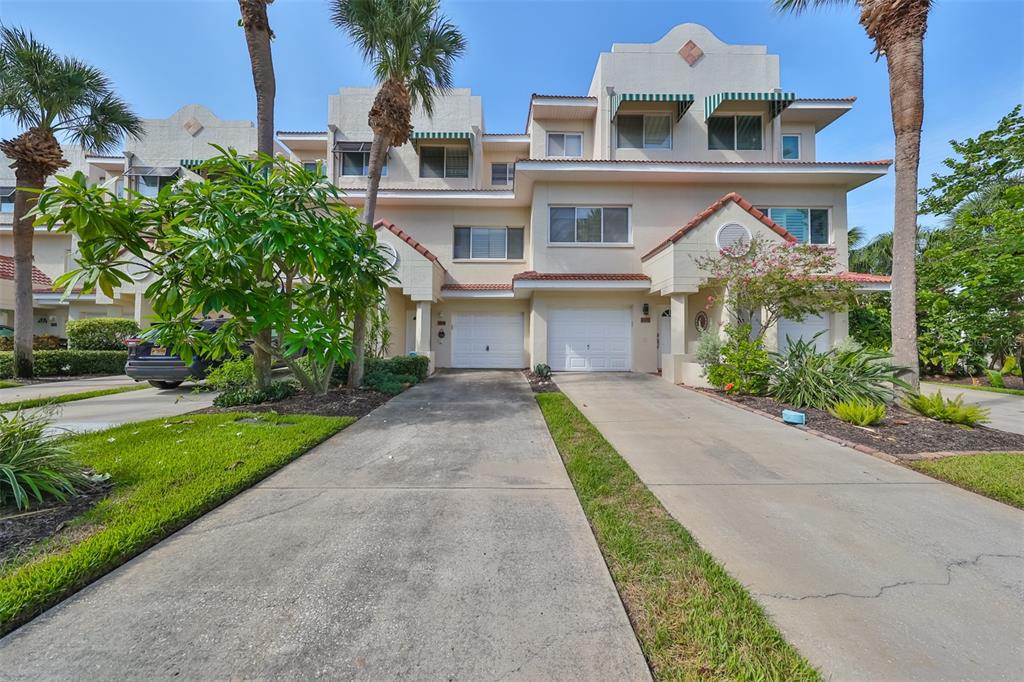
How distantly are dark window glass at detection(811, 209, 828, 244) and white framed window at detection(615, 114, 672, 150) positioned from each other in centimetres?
583

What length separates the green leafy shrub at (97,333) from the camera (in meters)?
14.0

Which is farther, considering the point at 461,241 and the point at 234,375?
the point at 461,241

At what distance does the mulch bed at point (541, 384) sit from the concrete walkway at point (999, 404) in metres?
7.94

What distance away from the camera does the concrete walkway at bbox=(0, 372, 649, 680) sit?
6.10 feet

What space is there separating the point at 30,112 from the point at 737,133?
2330 centimetres

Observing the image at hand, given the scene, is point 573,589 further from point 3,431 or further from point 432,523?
point 3,431

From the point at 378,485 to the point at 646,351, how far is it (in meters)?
11.8

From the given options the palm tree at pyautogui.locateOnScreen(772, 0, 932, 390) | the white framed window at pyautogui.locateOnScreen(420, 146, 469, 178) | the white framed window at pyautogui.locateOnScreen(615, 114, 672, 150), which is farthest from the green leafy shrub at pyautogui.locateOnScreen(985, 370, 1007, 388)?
the white framed window at pyautogui.locateOnScreen(420, 146, 469, 178)

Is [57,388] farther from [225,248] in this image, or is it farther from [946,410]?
[946,410]

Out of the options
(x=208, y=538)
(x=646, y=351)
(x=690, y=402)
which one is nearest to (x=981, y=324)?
(x=646, y=351)

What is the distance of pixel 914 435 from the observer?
5.71m

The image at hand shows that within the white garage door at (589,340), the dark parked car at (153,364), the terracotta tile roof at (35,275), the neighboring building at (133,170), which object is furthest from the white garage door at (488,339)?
the terracotta tile roof at (35,275)

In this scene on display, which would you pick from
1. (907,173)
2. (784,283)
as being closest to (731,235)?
(784,283)

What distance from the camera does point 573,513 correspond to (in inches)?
134
